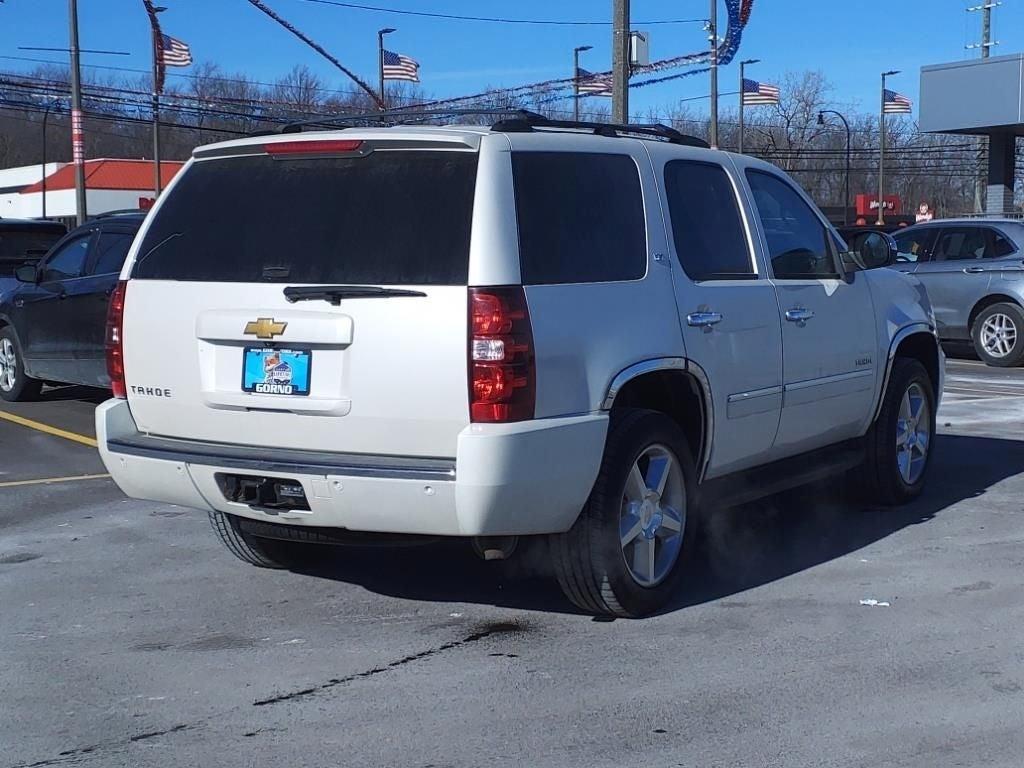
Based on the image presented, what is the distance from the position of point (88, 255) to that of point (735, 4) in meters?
16.1

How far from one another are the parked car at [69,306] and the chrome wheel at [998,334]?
999cm

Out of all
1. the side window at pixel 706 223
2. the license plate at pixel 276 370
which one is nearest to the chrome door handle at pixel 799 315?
the side window at pixel 706 223

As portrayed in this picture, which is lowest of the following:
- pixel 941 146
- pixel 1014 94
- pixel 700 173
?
pixel 700 173

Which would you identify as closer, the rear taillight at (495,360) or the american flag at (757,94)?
the rear taillight at (495,360)

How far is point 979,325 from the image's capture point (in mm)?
15883

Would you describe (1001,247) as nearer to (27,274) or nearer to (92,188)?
(27,274)

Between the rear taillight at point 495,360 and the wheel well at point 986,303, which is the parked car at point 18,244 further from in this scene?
the rear taillight at point 495,360

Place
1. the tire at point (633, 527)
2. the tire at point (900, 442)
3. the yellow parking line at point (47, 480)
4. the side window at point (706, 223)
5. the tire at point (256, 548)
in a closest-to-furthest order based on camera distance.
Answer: the tire at point (633, 527) → the side window at point (706, 223) → the tire at point (256, 548) → the tire at point (900, 442) → the yellow parking line at point (47, 480)

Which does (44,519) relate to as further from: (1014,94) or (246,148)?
(1014,94)

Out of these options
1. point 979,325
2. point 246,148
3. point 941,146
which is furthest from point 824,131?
point 246,148

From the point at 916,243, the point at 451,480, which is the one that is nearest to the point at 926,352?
the point at 451,480

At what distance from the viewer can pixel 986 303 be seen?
52.1 feet

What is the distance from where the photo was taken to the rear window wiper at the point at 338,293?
467cm

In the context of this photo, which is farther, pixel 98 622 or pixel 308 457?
pixel 98 622
